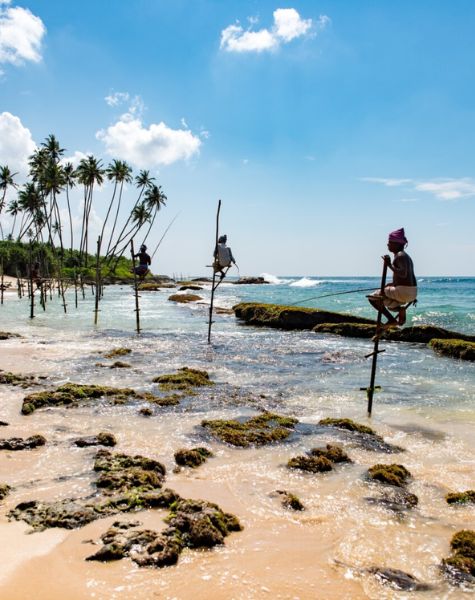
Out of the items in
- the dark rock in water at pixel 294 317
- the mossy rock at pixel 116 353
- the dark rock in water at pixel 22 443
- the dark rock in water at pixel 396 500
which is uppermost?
the dark rock in water at pixel 294 317

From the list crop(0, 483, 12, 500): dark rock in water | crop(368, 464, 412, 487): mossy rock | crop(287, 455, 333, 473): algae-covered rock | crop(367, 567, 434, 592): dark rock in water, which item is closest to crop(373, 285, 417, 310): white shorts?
crop(368, 464, 412, 487): mossy rock

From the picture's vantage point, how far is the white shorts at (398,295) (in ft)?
27.8

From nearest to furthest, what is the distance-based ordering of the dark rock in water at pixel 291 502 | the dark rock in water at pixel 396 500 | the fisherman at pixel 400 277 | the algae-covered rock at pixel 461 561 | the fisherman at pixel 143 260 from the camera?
the algae-covered rock at pixel 461 561, the dark rock in water at pixel 291 502, the dark rock in water at pixel 396 500, the fisherman at pixel 400 277, the fisherman at pixel 143 260

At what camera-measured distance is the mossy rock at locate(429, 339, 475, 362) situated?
52.9 ft

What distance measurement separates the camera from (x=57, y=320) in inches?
1059

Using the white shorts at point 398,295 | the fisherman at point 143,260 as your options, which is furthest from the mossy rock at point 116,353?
the white shorts at point 398,295

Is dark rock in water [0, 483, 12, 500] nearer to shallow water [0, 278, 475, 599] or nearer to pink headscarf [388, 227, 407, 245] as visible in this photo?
shallow water [0, 278, 475, 599]

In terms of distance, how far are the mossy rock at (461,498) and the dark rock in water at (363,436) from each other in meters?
1.69

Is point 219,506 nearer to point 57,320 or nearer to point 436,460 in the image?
point 436,460

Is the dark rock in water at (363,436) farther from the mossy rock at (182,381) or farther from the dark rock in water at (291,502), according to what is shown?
the mossy rock at (182,381)

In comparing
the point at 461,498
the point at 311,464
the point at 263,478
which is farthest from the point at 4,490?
the point at 461,498

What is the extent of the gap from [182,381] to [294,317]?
14.2 m

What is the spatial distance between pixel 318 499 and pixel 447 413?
5305mm

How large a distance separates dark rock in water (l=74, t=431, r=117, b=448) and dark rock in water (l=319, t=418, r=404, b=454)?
379cm
